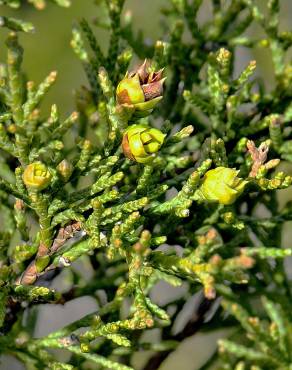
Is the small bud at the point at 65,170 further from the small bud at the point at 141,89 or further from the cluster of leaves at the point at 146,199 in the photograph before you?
the small bud at the point at 141,89

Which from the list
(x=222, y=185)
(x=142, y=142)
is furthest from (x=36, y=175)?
(x=222, y=185)

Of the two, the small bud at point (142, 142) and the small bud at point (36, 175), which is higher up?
the small bud at point (36, 175)

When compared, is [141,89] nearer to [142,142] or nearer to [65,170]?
[142,142]

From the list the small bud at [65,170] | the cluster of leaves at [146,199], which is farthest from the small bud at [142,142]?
the small bud at [65,170]

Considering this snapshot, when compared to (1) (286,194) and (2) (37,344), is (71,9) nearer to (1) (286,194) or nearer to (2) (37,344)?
(1) (286,194)

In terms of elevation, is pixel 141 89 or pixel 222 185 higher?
pixel 141 89

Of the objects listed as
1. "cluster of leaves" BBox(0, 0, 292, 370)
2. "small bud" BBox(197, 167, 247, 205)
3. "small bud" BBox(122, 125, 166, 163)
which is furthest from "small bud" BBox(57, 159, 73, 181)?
"small bud" BBox(197, 167, 247, 205)

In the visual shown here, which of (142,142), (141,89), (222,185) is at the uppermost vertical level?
(141,89)
